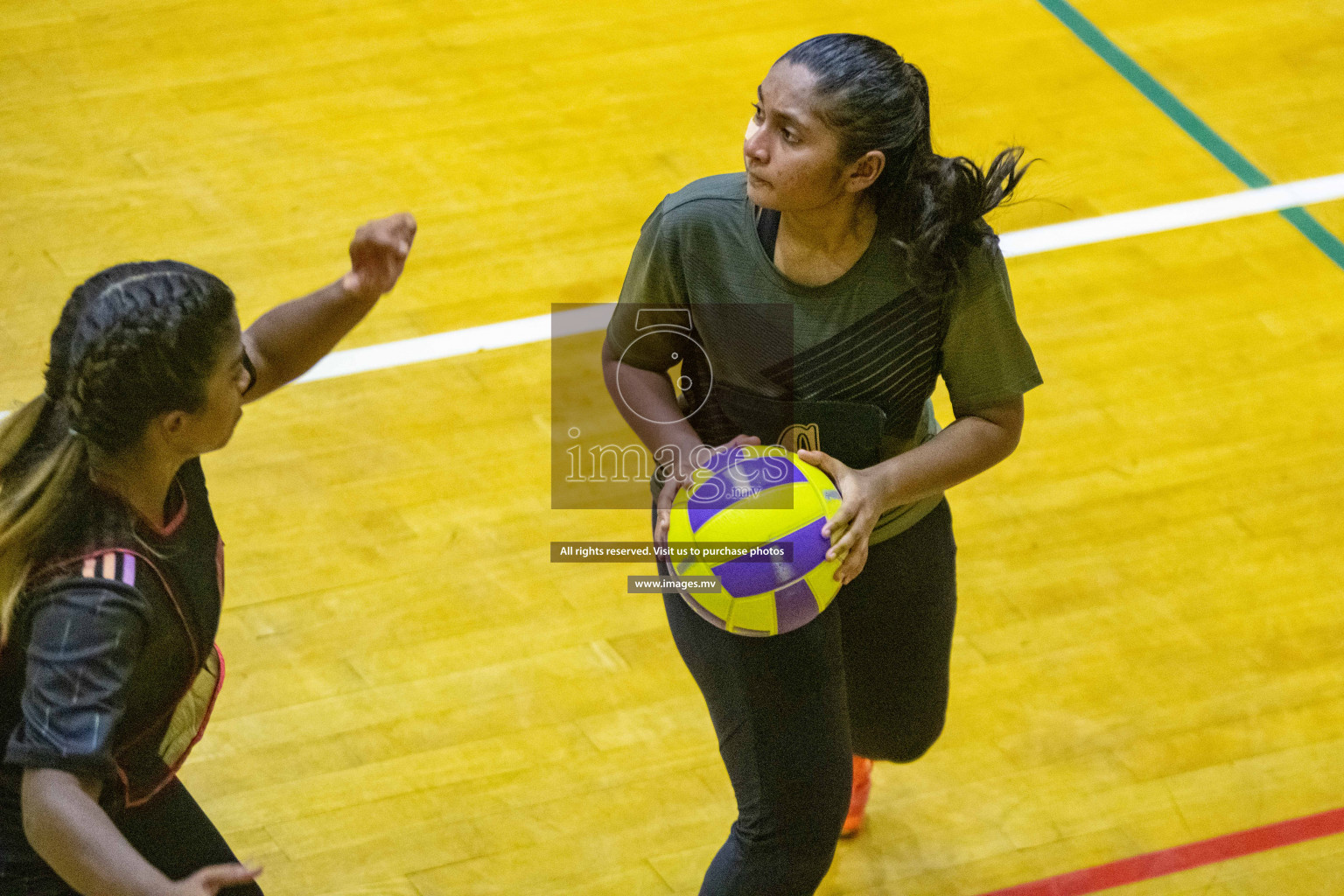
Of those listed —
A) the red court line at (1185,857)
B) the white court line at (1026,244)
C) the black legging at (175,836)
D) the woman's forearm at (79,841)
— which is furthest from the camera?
the white court line at (1026,244)

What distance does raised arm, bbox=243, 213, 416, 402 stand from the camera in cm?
227

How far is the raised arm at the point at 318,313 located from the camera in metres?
2.27

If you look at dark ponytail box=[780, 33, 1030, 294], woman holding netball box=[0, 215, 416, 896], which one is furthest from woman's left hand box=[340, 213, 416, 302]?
dark ponytail box=[780, 33, 1030, 294]

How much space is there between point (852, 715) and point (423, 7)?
157 inches

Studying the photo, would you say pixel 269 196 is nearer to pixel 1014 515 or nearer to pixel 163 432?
pixel 1014 515

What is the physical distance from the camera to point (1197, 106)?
18.2ft

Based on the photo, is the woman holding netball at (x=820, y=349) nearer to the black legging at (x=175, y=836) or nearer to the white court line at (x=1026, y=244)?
the black legging at (x=175, y=836)

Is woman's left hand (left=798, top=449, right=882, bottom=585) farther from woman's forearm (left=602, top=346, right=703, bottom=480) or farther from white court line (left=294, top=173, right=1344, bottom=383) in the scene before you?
white court line (left=294, top=173, right=1344, bottom=383)

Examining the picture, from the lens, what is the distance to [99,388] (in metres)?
1.87

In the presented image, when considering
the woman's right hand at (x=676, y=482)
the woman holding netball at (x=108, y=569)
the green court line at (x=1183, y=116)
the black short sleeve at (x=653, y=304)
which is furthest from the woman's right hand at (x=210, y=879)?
the green court line at (x=1183, y=116)

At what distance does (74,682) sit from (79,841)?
0.64 feet

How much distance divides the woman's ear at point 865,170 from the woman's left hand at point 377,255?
27.4 inches

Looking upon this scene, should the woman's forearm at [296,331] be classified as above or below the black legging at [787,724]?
above

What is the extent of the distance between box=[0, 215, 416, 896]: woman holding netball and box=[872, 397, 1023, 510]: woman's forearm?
1.09m
